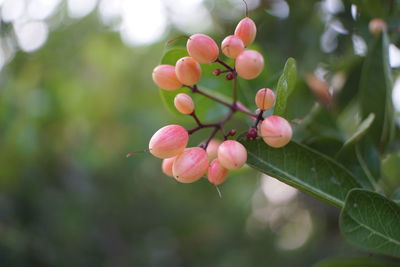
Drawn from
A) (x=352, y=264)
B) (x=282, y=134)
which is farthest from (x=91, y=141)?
(x=282, y=134)

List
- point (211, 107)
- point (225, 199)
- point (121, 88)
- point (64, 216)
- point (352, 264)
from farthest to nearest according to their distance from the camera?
point (225, 199)
point (121, 88)
point (64, 216)
point (211, 107)
point (352, 264)

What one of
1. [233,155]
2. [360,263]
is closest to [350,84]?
[360,263]

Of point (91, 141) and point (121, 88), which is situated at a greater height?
point (121, 88)

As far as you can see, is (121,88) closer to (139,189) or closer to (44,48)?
(44,48)

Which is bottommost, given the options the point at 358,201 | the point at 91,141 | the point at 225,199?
the point at 225,199

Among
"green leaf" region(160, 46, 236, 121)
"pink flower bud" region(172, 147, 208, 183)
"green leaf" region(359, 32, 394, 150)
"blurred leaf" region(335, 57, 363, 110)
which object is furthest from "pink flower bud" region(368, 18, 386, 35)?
"pink flower bud" region(172, 147, 208, 183)

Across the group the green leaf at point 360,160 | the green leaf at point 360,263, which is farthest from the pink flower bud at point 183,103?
the green leaf at point 360,263

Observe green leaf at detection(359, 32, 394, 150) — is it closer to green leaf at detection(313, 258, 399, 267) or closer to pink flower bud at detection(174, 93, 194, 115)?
green leaf at detection(313, 258, 399, 267)
